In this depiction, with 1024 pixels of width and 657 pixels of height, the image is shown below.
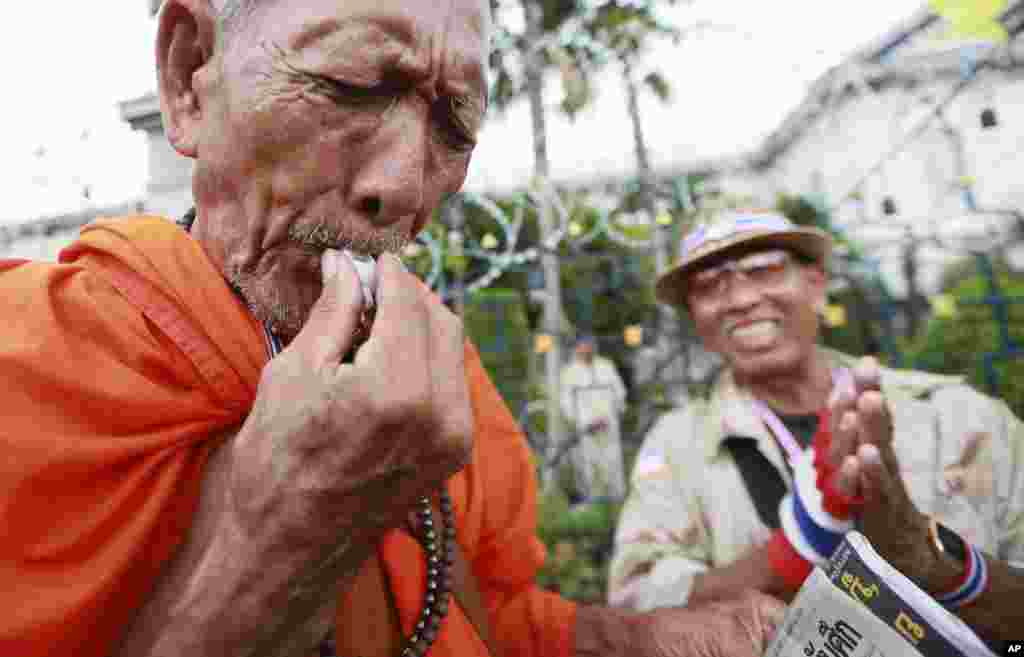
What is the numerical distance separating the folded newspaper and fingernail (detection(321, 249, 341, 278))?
88cm

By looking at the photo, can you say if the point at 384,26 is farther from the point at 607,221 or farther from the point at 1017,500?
the point at 607,221

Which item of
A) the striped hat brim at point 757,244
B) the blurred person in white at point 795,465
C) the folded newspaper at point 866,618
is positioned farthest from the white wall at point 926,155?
the folded newspaper at point 866,618

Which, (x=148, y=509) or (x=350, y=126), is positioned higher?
(x=350, y=126)

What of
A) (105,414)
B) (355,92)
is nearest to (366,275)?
(355,92)

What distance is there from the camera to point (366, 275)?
0.89m

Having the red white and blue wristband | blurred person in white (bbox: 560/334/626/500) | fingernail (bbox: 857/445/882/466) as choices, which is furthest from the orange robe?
blurred person in white (bbox: 560/334/626/500)

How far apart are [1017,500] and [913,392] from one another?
492mm

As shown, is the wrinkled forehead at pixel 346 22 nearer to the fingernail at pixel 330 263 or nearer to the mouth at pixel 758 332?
the fingernail at pixel 330 263

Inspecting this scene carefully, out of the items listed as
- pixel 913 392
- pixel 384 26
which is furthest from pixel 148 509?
pixel 913 392

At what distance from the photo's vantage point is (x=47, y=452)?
2.58 feet

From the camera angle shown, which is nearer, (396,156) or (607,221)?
(396,156)

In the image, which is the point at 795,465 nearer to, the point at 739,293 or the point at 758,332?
the point at 758,332

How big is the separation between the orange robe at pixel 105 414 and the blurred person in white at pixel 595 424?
4.13 m

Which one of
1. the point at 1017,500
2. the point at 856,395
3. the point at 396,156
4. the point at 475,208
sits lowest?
the point at 1017,500
